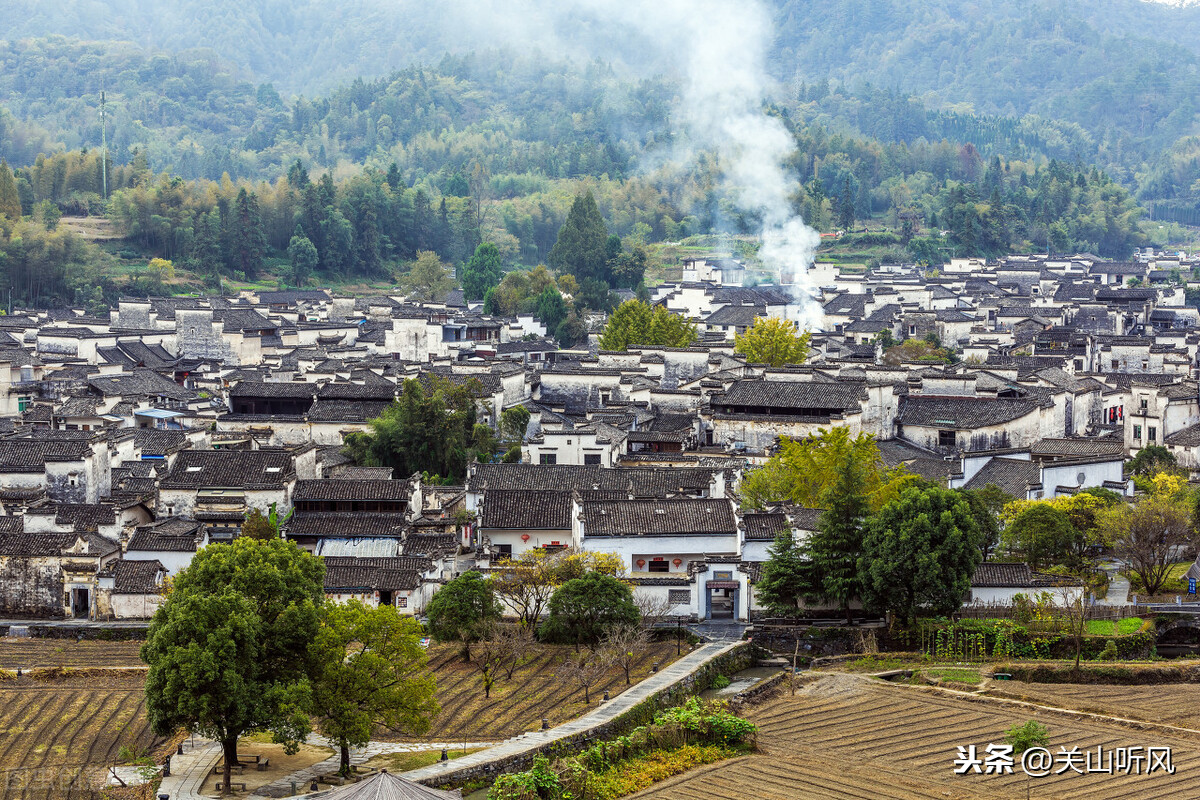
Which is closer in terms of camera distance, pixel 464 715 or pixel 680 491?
pixel 464 715

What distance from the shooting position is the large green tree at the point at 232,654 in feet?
60.8

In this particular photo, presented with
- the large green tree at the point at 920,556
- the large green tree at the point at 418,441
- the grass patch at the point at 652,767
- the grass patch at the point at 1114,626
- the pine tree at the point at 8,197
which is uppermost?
the pine tree at the point at 8,197

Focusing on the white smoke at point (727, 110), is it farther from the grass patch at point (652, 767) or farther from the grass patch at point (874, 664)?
the grass patch at point (652, 767)

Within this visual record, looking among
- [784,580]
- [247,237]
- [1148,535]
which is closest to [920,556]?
[784,580]

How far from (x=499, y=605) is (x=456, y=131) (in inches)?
4607

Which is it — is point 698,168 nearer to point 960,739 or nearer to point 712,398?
point 712,398

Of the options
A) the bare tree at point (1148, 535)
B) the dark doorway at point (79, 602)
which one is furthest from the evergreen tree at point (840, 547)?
the dark doorway at point (79, 602)

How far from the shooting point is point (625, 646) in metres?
23.3

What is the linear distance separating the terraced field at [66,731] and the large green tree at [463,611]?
187 inches

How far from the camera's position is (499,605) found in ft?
83.1

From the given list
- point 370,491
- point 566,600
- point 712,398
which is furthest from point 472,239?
point 566,600

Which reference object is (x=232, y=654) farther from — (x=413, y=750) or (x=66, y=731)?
(x=66, y=731)

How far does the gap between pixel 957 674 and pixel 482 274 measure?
43763 mm

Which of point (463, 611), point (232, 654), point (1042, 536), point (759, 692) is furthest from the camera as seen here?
point (1042, 536)
